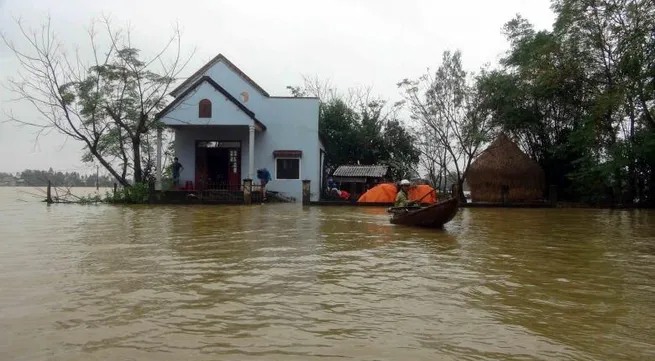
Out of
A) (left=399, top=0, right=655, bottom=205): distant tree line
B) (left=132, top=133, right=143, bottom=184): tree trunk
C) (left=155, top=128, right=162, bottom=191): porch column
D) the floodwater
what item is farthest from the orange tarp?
the floodwater

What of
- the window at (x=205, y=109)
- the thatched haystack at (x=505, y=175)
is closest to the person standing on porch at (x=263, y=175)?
the window at (x=205, y=109)

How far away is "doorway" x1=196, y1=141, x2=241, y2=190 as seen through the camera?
23828 mm

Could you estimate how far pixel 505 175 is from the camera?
2302cm

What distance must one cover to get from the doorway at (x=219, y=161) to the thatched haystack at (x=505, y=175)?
435 inches

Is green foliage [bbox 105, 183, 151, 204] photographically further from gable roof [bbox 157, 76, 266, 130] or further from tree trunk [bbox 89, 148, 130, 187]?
gable roof [bbox 157, 76, 266, 130]

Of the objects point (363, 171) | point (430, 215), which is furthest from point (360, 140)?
point (430, 215)

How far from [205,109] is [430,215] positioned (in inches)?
548

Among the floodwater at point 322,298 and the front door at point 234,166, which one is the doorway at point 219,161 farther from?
the floodwater at point 322,298

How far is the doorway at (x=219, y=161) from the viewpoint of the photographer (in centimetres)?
2383

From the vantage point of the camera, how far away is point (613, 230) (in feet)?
38.0

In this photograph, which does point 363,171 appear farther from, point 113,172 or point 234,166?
point 113,172

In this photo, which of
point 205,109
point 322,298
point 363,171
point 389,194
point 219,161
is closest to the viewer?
point 322,298

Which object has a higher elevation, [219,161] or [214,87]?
[214,87]

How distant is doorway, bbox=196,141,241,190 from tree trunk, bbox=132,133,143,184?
271 cm
